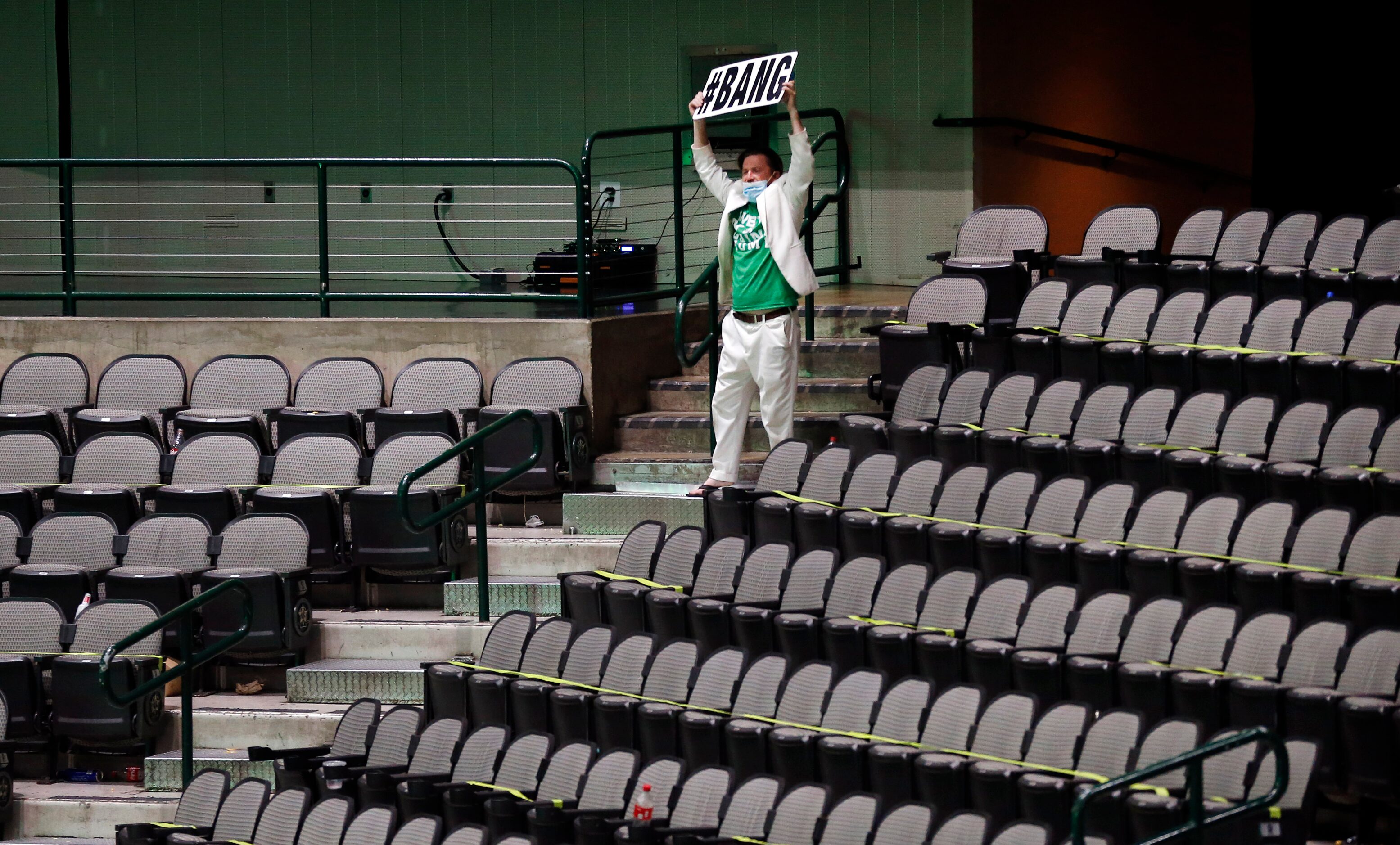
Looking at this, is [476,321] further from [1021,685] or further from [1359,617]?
[1359,617]

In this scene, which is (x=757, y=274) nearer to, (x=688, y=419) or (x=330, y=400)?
(x=688, y=419)

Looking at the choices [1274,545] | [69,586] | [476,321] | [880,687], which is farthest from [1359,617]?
[69,586]

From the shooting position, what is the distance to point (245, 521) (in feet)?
27.1

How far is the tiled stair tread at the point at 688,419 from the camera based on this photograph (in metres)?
8.72

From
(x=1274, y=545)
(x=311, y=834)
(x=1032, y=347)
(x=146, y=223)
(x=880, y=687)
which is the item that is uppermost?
(x=146, y=223)

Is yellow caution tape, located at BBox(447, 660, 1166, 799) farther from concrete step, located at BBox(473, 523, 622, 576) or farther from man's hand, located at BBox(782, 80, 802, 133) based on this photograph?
man's hand, located at BBox(782, 80, 802, 133)

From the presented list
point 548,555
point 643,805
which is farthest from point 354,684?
point 643,805

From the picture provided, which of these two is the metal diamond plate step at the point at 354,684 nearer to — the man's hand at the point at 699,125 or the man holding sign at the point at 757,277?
the man holding sign at the point at 757,277

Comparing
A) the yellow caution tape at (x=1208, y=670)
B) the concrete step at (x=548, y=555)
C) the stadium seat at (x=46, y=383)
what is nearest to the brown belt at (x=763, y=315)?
the concrete step at (x=548, y=555)

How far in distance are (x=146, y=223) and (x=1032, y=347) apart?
7206 mm

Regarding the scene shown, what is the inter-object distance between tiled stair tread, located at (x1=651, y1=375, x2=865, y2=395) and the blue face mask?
3.85 feet

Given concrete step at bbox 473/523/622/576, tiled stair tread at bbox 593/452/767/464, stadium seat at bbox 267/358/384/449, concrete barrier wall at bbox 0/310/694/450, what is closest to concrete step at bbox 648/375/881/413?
concrete barrier wall at bbox 0/310/694/450

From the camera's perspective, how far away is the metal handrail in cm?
1089

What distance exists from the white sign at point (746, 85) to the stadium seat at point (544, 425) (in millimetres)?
1561
